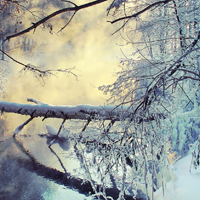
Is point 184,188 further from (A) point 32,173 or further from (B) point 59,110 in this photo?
(B) point 59,110

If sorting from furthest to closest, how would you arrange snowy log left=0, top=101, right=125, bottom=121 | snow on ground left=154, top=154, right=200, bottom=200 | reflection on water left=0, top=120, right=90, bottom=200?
snowy log left=0, top=101, right=125, bottom=121
reflection on water left=0, top=120, right=90, bottom=200
snow on ground left=154, top=154, right=200, bottom=200

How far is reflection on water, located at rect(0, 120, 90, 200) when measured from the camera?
17.2 ft

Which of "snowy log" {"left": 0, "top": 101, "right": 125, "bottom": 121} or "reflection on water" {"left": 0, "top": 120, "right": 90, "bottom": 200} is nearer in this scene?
"reflection on water" {"left": 0, "top": 120, "right": 90, "bottom": 200}

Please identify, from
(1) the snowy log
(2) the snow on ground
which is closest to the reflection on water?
(1) the snowy log

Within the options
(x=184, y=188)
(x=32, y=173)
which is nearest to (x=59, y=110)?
(x=32, y=173)

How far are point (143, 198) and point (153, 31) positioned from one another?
16.4ft

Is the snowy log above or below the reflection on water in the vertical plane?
above

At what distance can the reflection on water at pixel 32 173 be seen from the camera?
524 centimetres

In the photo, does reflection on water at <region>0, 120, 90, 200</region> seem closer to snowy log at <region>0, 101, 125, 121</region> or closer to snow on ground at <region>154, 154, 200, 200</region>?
snowy log at <region>0, 101, 125, 121</region>

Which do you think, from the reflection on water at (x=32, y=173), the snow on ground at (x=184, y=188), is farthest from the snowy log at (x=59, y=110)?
the snow on ground at (x=184, y=188)

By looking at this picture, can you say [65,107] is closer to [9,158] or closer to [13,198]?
[9,158]

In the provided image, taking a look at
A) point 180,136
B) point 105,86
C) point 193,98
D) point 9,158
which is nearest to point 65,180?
point 9,158

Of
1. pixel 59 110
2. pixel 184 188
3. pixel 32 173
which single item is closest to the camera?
pixel 184 188

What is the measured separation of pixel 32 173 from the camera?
21.9 ft
